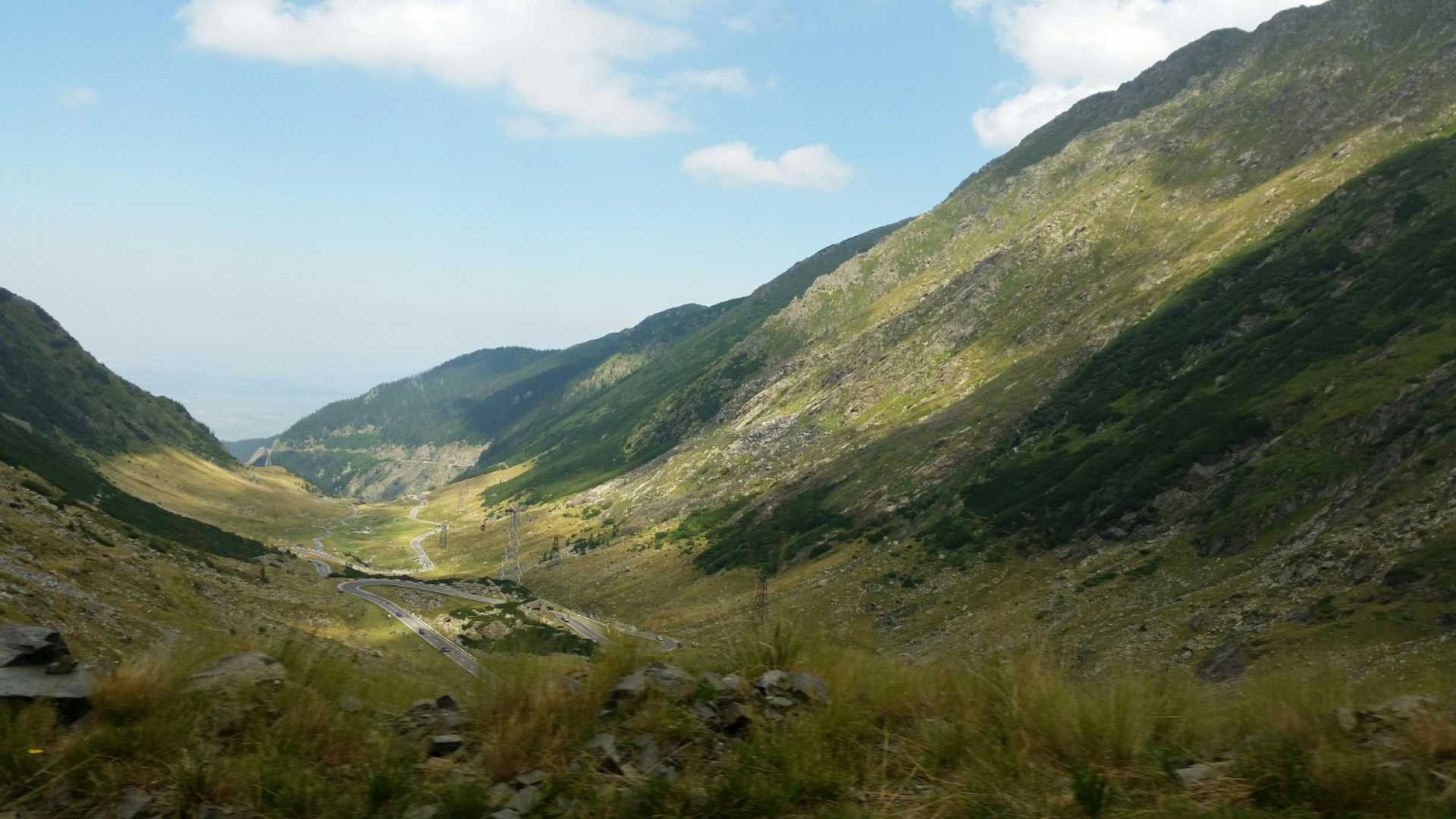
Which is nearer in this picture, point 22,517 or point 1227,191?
point 22,517

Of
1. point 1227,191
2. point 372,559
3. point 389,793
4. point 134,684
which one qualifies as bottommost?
point 372,559

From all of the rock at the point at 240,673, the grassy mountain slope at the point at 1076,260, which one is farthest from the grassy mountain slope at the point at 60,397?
the rock at the point at 240,673

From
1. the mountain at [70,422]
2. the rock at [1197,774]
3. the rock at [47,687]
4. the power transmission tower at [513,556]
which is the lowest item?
the power transmission tower at [513,556]

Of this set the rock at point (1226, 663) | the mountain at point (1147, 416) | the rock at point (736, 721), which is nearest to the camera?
the rock at point (736, 721)

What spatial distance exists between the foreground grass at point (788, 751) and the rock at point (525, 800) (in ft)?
0.35

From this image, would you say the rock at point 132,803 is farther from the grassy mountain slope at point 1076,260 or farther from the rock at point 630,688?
the grassy mountain slope at point 1076,260

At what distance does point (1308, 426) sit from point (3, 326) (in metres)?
253

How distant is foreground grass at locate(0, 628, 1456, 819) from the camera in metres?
6.69

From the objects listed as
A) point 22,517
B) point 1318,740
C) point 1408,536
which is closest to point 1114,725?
point 1318,740

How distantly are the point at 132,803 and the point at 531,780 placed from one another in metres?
3.28

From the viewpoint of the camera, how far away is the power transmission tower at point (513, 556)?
433ft

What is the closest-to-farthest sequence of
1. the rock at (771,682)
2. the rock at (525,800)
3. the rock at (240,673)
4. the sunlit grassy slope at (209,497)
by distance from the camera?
the rock at (525,800)
the rock at (240,673)
the rock at (771,682)
the sunlit grassy slope at (209,497)

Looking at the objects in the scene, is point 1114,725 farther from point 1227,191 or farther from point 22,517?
point 1227,191

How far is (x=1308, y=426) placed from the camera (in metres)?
59.4
